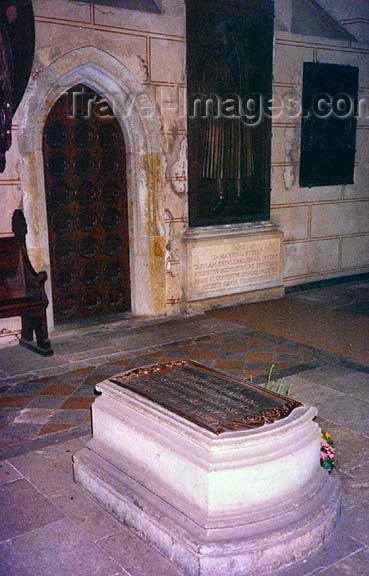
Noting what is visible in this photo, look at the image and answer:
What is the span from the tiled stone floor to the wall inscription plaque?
572 millimetres

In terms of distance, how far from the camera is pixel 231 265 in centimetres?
760

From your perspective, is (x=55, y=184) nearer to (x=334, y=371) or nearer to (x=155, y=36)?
(x=155, y=36)

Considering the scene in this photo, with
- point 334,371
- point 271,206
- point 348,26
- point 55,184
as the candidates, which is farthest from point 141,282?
A: point 348,26

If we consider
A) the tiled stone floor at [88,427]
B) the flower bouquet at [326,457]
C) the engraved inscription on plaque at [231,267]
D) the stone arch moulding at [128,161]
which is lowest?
the tiled stone floor at [88,427]

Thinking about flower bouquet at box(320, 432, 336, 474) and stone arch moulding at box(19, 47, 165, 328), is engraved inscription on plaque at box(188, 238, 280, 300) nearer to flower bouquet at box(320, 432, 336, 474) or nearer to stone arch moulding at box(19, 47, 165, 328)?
stone arch moulding at box(19, 47, 165, 328)

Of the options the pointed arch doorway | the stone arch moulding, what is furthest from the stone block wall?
the pointed arch doorway

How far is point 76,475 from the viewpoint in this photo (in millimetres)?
3373

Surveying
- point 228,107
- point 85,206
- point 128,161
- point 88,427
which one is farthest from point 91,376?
point 228,107

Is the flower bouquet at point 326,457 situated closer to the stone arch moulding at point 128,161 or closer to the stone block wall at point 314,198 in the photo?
the stone arch moulding at point 128,161

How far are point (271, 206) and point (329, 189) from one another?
Answer: 1191 millimetres

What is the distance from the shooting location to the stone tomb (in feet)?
8.47

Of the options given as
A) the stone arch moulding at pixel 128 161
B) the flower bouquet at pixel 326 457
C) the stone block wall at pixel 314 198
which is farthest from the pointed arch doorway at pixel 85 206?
the flower bouquet at pixel 326 457

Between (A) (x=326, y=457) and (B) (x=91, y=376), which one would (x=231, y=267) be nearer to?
(B) (x=91, y=376)

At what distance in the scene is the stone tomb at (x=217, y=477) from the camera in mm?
2582
